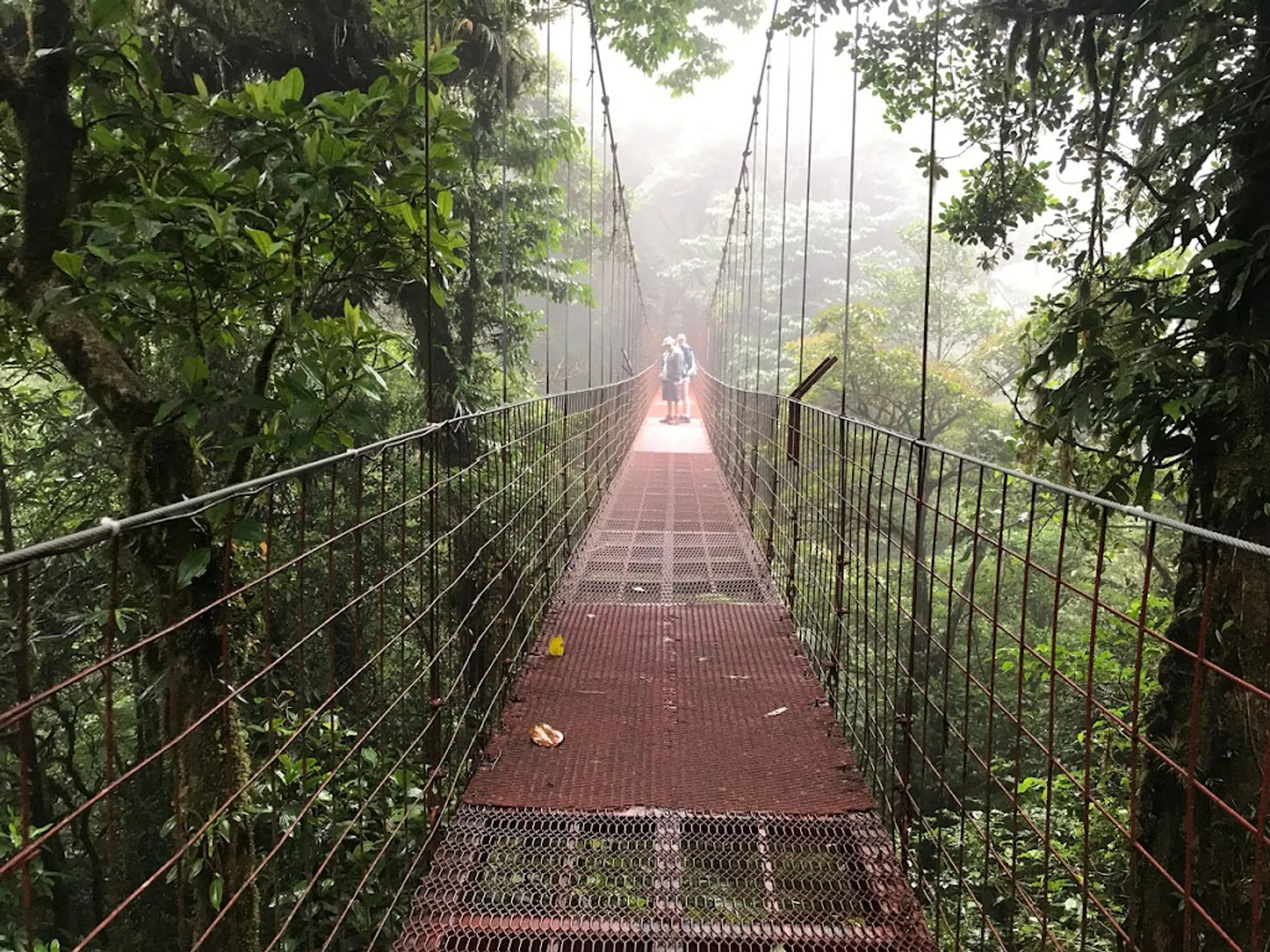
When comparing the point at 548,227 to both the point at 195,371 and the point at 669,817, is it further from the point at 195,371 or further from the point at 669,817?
the point at 669,817

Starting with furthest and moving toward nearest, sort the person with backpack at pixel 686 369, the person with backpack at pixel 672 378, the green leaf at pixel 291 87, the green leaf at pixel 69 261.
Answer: the person with backpack at pixel 686 369 < the person with backpack at pixel 672 378 < the green leaf at pixel 291 87 < the green leaf at pixel 69 261

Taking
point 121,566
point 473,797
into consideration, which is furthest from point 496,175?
point 473,797

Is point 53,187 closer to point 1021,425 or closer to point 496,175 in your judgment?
point 1021,425

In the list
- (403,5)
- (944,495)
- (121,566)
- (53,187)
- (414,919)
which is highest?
(403,5)

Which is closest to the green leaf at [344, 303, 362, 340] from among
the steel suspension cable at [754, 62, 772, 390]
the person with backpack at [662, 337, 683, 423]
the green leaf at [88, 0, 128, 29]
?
the green leaf at [88, 0, 128, 29]

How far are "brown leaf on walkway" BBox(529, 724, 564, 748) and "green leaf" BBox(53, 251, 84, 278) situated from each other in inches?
48.4

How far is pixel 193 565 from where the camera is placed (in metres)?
1.23

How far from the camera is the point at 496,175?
206 inches

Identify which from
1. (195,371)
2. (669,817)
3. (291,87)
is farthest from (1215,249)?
(195,371)

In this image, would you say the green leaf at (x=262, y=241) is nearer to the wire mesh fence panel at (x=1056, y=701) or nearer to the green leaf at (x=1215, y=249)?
the wire mesh fence panel at (x=1056, y=701)

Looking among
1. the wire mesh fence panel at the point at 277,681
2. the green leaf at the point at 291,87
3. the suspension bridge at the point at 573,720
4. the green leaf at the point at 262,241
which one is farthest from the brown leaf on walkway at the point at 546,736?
the green leaf at the point at 291,87

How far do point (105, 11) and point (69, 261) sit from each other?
0.39m

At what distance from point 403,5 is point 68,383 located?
1.85 m

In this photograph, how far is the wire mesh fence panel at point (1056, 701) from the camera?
3.05ft
